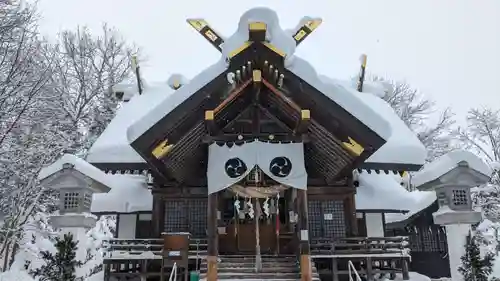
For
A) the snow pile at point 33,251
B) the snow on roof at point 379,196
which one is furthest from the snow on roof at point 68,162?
the snow pile at point 33,251

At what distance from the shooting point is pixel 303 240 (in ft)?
32.8

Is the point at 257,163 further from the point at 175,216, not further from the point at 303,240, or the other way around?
the point at 175,216

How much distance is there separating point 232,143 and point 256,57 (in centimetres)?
222

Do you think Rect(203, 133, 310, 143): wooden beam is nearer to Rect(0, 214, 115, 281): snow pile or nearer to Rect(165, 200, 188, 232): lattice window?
Rect(165, 200, 188, 232): lattice window

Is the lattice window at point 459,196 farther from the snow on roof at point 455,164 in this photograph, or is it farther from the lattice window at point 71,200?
the lattice window at point 71,200

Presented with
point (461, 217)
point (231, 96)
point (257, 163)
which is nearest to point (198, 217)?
point (257, 163)

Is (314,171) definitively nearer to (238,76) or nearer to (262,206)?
(262,206)

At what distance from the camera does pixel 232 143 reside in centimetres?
1059

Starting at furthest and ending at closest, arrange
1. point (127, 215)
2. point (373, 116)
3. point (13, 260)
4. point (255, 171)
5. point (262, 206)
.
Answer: point (13, 260) → point (127, 215) → point (262, 206) → point (255, 171) → point (373, 116)

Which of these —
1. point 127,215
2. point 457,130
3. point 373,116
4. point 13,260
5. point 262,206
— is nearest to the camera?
point 373,116

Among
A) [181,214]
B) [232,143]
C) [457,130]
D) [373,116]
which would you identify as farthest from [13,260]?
[457,130]

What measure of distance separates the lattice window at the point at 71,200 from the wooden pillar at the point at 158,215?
2.92 metres

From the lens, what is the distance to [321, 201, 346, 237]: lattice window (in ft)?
42.0

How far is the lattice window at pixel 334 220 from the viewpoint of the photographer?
1281 centimetres
